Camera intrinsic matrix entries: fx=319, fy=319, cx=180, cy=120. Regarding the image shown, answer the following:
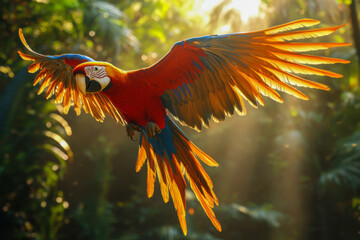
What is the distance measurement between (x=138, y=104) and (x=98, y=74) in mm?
103

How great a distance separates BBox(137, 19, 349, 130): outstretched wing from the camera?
52cm

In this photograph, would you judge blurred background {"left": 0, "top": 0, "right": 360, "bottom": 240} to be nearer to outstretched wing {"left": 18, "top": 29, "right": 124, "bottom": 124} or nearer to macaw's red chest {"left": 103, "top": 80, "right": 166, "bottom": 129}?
outstretched wing {"left": 18, "top": 29, "right": 124, "bottom": 124}

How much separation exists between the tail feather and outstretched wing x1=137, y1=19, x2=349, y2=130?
54 millimetres

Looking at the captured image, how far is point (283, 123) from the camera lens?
3.56 meters

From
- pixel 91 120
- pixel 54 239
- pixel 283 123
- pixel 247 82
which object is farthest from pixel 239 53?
pixel 283 123

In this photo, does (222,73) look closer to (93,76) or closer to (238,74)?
(238,74)

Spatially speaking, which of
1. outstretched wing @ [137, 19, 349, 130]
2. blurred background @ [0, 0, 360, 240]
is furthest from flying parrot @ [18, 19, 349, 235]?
blurred background @ [0, 0, 360, 240]

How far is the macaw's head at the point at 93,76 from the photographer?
1.52 ft

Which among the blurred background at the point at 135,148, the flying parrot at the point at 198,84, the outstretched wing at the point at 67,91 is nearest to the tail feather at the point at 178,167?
the flying parrot at the point at 198,84

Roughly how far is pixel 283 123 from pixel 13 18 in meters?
2.78

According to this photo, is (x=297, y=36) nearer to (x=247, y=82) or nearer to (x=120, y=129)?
(x=247, y=82)

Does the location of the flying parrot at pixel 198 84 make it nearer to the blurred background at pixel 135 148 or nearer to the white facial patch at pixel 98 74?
the white facial patch at pixel 98 74

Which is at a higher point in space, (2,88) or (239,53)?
(2,88)

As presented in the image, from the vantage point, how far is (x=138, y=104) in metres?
0.56
